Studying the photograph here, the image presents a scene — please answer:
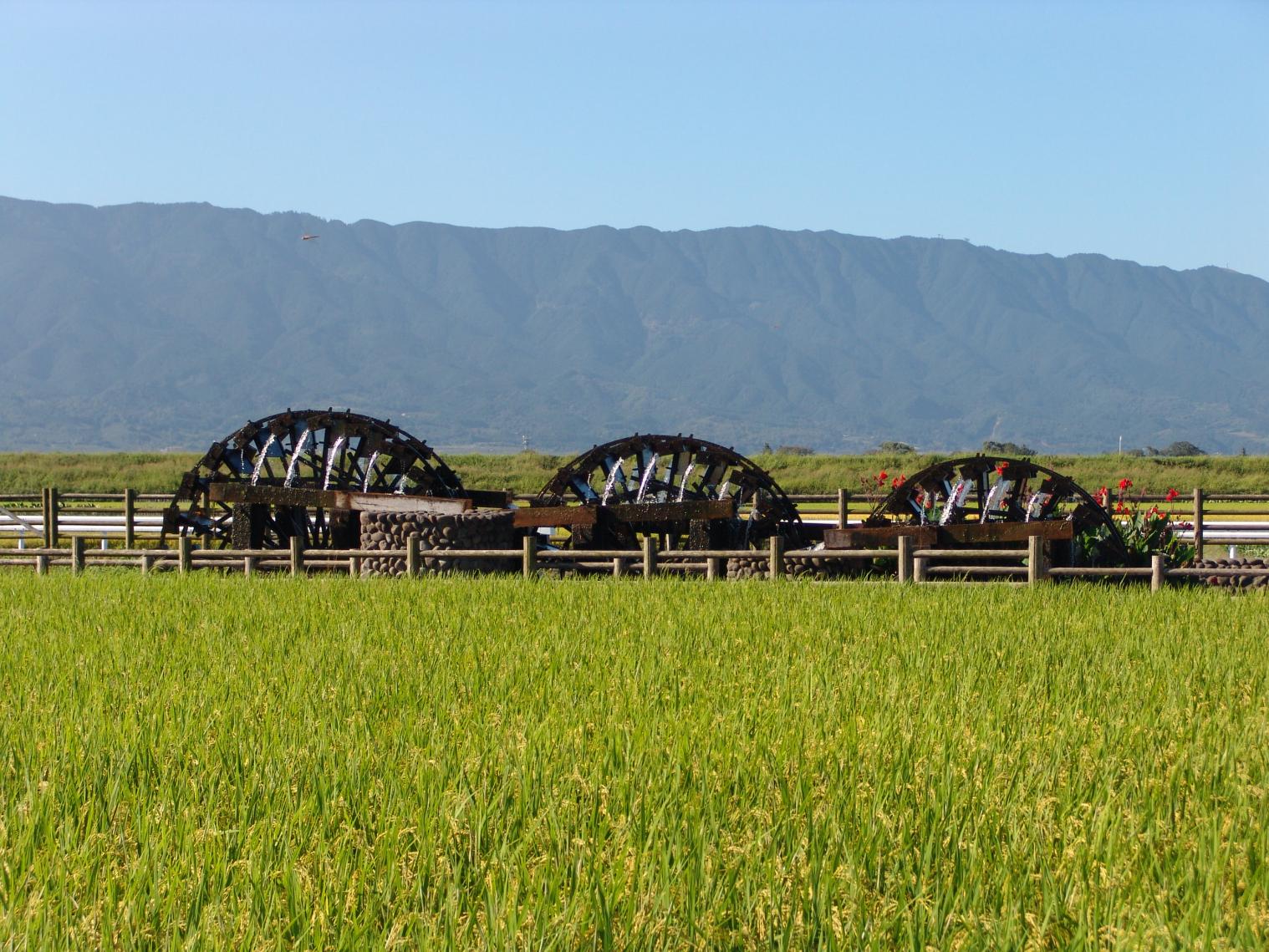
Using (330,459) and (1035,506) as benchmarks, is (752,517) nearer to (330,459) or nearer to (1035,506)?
(1035,506)

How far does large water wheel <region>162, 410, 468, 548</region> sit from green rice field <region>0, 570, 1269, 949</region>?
43.7 ft

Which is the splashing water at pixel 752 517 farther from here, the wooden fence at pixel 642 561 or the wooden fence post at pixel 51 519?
the wooden fence post at pixel 51 519

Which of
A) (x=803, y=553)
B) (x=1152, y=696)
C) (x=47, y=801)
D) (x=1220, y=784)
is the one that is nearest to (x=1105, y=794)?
(x=1220, y=784)

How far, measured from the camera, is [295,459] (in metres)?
25.3

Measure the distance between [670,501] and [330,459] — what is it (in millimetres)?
6246

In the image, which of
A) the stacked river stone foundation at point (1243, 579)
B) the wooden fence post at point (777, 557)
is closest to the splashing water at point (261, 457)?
the wooden fence post at point (777, 557)

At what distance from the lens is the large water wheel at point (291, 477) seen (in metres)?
25.1

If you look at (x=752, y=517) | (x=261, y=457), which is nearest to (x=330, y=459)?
(x=261, y=457)

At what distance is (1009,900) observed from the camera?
4715 millimetres

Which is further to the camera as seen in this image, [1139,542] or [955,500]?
[1139,542]

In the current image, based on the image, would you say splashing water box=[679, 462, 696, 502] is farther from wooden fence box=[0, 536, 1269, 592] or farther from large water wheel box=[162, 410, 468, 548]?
large water wheel box=[162, 410, 468, 548]

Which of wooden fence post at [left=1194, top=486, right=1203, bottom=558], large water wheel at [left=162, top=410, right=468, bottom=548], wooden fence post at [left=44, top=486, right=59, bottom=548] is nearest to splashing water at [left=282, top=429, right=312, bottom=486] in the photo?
large water wheel at [left=162, top=410, right=468, bottom=548]

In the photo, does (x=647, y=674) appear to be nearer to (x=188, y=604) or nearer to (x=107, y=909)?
(x=107, y=909)

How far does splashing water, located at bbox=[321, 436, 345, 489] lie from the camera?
83.7 feet
